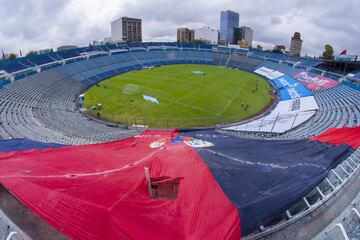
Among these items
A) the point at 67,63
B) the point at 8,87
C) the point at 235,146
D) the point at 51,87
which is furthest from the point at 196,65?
the point at 235,146

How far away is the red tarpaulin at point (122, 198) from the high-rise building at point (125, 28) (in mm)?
155214

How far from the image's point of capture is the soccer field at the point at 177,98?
30609mm

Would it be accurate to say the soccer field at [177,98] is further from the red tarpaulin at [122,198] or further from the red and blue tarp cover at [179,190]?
the red tarpaulin at [122,198]

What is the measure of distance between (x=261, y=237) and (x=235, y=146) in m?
5.75

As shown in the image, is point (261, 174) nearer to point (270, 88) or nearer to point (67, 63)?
point (270, 88)

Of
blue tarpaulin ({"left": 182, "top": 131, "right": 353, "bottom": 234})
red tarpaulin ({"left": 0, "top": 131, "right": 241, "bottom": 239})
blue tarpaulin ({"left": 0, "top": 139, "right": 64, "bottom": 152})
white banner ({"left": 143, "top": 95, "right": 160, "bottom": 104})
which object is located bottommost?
white banner ({"left": 143, "top": 95, "right": 160, "bottom": 104})

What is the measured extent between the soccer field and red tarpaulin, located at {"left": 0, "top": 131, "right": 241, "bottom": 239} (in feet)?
62.4

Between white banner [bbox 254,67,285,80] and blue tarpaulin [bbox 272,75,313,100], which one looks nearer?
blue tarpaulin [bbox 272,75,313,100]

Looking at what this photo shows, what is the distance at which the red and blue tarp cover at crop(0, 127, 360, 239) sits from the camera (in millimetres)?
6301

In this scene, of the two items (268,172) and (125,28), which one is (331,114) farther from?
(125,28)

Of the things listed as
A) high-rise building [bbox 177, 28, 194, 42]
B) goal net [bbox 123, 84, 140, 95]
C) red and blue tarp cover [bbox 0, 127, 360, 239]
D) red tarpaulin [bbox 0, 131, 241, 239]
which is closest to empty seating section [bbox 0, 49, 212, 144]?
goal net [bbox 123, 84, 140, 95]

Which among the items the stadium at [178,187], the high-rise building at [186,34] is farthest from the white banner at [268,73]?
the high-rise building at [186,34]

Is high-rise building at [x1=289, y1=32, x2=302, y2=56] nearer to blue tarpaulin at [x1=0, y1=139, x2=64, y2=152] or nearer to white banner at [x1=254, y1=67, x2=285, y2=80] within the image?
white banner at [x1=254, y1=67, x2=285, y2=80]

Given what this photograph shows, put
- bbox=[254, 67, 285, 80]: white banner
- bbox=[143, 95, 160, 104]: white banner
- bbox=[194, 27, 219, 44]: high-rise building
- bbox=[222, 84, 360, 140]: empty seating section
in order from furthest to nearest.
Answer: bbox=[194, 27, 219, 44]: high-rise building
bbox=[254, 67, 285, 80]: white banner
bbox=[143, 95, 160, 104]: white banner
bbox=[222, 84, 360, 140]: empty seating section
